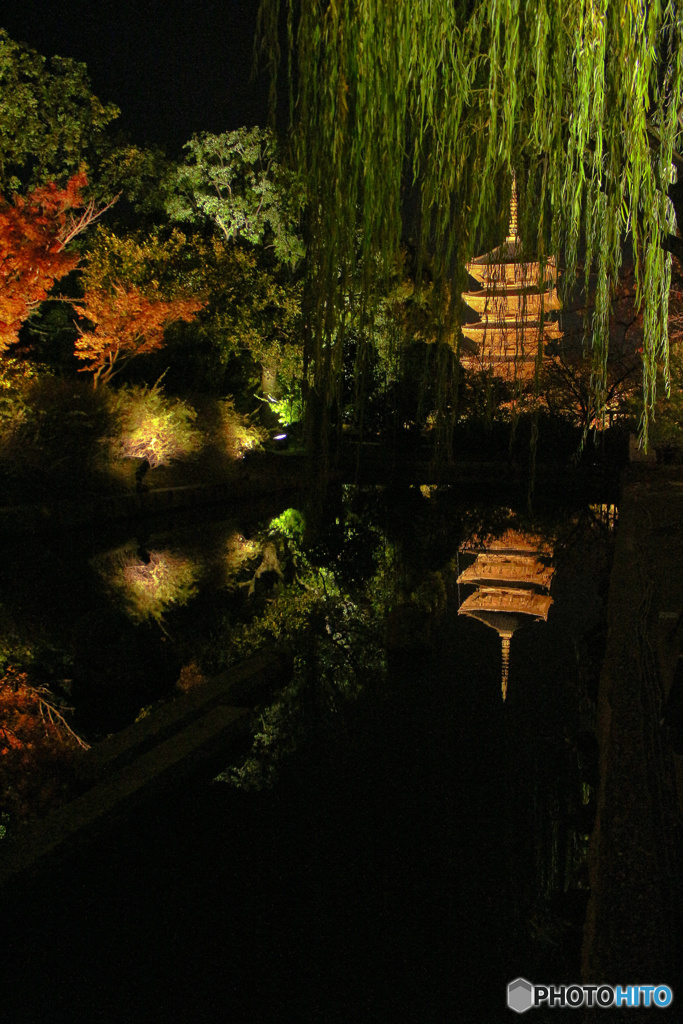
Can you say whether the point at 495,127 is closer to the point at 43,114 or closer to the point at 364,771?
the point at 364,771

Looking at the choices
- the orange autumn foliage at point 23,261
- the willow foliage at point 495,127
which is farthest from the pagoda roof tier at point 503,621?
the orange autumn foliage at point 23,261

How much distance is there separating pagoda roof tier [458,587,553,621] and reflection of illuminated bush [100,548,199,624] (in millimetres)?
2634

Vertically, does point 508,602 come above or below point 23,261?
below

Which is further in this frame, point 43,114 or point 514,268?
point 43,114

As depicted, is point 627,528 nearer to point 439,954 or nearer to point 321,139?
point 439,954

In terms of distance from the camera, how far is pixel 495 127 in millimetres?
1763

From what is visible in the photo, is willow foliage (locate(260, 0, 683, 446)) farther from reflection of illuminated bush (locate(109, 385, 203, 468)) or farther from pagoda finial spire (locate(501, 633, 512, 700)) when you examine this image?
reflection of illuminated bush (locate(109, 385, 203, 468))

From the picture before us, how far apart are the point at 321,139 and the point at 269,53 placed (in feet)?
1.06

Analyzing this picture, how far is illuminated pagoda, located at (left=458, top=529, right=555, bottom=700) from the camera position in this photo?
5.80 metres

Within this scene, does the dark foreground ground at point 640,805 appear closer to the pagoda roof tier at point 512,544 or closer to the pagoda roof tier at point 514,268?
the pagoda roof tier at point 514,268

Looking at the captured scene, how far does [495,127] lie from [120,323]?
525 inches

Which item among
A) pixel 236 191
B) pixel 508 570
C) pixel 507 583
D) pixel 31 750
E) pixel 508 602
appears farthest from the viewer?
pixel 236 191

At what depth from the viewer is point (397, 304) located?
2.23 meters

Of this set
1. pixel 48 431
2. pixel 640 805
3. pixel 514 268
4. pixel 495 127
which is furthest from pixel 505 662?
pixel 48 431
